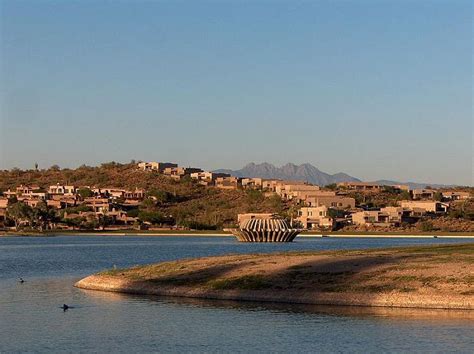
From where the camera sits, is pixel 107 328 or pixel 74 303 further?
pixel 74 303

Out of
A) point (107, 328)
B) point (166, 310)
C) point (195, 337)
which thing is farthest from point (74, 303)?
point (195, 337)

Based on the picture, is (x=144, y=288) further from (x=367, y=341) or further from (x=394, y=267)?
(x=367, y=341)

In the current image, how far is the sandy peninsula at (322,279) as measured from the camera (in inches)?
2689

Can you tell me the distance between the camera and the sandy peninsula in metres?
68.3

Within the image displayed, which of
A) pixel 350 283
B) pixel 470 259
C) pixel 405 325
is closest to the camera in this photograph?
pixel 405 325

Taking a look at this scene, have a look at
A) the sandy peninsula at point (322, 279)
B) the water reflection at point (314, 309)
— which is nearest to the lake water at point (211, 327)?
the water reflection at point (314, 309)

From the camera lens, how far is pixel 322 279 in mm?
74938

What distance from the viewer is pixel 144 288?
7950 centimetres

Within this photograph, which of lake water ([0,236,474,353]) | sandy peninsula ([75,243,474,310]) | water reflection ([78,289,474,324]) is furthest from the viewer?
sandy peninsula ([75,243,474,310])

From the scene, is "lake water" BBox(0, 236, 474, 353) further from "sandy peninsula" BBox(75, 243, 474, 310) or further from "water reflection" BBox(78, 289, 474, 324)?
"sandy peninsula" BBox(75, 243, 474, 310)

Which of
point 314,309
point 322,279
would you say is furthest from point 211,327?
point 322,279

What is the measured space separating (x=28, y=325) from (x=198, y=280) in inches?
884

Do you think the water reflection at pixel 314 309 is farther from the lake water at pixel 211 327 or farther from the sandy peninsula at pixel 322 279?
the sandy peninsula at pixel 322 279

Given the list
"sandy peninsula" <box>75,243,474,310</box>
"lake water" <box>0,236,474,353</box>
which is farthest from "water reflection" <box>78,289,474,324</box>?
"sandy peninsula" <box>75,243,474,310</box>
